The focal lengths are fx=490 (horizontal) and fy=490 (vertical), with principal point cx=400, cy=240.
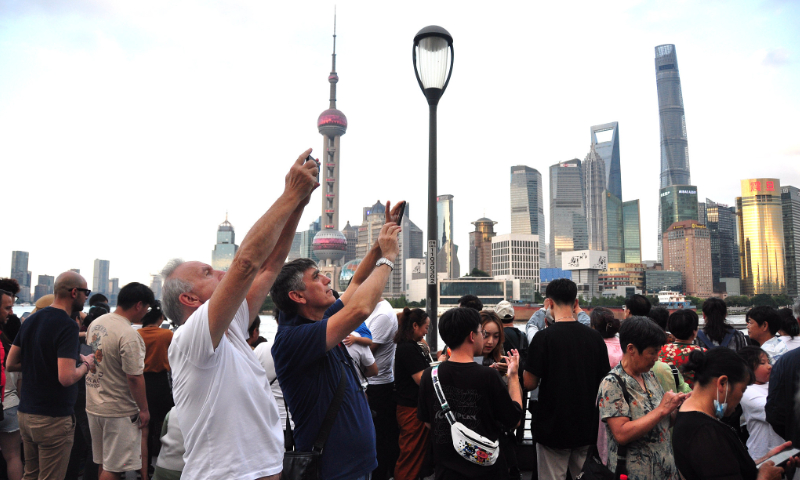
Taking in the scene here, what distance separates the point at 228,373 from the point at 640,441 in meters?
2.49

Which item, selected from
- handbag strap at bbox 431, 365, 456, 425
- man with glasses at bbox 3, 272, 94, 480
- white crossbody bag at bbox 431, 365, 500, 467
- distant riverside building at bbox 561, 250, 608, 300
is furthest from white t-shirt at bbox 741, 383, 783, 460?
distant riverside building at bbox 561, 250, 608, 300

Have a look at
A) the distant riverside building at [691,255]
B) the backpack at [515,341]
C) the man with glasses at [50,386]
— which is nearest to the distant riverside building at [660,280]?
the distant riverside building at [691,255]

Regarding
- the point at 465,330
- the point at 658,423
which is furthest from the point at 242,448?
the point at 658,423

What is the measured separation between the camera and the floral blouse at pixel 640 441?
9.86ft

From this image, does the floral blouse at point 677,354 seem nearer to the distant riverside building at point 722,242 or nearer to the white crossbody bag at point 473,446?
the white crossbody bag at point 473,446

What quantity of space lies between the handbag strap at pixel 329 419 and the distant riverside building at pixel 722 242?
175115 mm

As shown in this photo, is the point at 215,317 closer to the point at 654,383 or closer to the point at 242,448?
the point at 242,448

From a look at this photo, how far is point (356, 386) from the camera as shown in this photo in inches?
113

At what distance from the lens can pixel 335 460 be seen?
2.55 meters

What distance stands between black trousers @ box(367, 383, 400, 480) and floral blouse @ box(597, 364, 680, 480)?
2.48 m

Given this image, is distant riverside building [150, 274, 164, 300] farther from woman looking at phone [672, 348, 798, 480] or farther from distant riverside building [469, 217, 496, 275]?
distant riverside building [469, 217, 496, 275]

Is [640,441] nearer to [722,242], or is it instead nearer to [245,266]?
[245,266]

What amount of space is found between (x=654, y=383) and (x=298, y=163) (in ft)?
8.94

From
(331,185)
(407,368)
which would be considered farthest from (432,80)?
(331,185)
